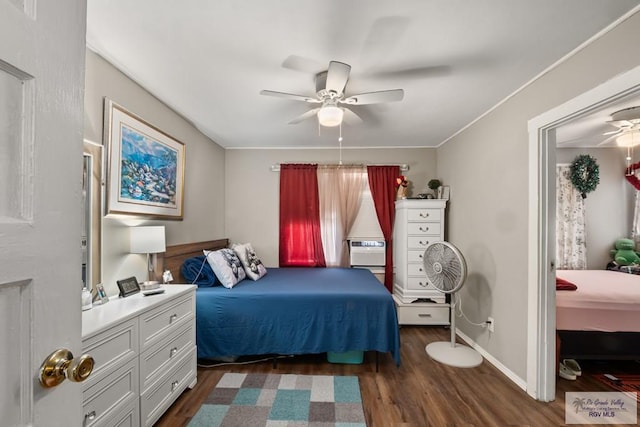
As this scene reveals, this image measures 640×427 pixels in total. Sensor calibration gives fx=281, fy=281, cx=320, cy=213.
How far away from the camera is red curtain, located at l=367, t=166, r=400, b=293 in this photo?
391 cm

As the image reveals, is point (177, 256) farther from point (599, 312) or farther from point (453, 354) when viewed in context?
point (599, 312)

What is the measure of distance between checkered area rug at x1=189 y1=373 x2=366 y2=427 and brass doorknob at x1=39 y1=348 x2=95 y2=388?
1.59 meters

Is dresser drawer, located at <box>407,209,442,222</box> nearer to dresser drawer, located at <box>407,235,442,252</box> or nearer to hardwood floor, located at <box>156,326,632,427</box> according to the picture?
dresser drawer, located at <box>407,235,442,252</box>

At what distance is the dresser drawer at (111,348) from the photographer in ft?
4.24

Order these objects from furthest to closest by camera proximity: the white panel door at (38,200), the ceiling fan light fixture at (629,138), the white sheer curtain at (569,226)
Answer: the white sheer curtain at (569,226)
the ceiling fan light fixture at (629,138)
the white panel door at (38,200)

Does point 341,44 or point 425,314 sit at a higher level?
point 341,44

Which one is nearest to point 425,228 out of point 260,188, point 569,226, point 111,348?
point 569,226

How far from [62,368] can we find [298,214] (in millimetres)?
3457

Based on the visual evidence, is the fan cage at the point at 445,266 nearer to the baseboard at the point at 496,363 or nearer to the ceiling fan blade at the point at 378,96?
the baseboard at the point at 496,363

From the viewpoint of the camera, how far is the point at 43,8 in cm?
53

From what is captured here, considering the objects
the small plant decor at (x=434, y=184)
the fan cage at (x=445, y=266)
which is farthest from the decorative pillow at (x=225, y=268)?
the small plant decor at (x=434, y=184)

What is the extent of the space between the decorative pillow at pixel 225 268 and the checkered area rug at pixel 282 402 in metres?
0.78

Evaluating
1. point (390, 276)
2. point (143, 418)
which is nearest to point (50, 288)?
point (143, 418)

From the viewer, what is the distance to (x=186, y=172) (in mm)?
2992
